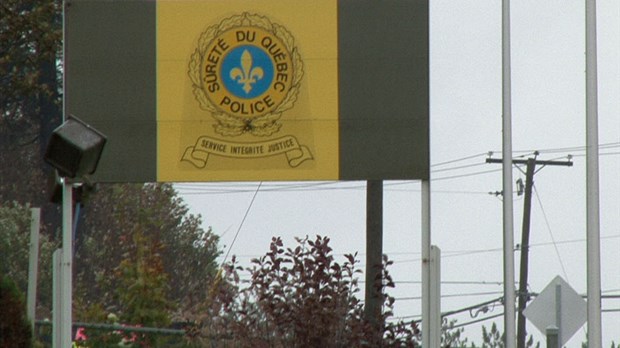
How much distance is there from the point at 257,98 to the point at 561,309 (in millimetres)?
11679

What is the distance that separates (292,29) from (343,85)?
71cm

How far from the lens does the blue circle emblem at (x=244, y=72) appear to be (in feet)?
47.7

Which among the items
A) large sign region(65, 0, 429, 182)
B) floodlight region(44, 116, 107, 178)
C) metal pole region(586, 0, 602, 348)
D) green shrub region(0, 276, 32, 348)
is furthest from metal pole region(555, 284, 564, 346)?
green shrub region(0, 276, 32, 348)

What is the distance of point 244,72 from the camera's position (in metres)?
14.5

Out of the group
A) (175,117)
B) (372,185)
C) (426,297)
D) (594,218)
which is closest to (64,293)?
(175,117)

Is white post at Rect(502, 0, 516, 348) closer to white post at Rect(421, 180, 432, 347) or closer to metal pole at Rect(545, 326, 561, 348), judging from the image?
metal pole at Rect(545, 326, 561, 348)

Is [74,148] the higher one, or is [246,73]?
[246,73]

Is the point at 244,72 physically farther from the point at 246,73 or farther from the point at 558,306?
the point at 558,306

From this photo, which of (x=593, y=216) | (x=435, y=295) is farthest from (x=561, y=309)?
(x=435, y=295)

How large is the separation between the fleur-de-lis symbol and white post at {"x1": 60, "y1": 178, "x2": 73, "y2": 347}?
6.44ft

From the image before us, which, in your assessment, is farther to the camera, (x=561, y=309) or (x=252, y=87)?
(x=561, y=309)

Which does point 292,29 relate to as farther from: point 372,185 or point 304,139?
point 372,185

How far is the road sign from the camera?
25.0 m

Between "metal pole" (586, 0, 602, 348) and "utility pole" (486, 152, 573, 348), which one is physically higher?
"utility pole" (486, 152, 573, 348)
